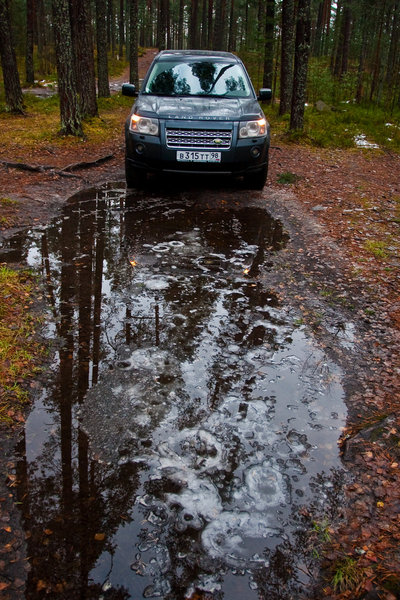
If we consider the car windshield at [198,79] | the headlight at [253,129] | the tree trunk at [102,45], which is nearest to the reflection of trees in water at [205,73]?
the car windshield at [198,79]

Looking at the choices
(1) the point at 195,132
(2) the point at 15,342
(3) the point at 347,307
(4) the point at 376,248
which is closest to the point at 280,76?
(1) the point at 195,132

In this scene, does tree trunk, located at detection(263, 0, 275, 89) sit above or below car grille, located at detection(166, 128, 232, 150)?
Result: above

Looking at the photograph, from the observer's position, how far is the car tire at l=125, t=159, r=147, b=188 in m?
7.15

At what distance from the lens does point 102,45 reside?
1711 cm

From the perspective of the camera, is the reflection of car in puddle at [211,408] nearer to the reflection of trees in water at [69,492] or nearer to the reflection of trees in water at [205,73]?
the reflection of trees in water at [69,492]

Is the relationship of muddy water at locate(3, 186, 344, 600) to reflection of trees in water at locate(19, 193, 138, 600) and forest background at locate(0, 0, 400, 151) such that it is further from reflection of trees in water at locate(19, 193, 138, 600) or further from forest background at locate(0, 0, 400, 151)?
forest background at locate(0, 0, 400, 151)

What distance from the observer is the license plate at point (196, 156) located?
256 inches

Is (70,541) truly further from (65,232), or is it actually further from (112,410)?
(65,232)

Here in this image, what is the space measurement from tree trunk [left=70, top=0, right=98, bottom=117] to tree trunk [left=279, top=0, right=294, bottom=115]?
571cm

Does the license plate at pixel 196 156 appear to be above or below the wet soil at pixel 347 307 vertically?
above

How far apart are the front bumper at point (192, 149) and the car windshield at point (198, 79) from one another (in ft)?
3.33

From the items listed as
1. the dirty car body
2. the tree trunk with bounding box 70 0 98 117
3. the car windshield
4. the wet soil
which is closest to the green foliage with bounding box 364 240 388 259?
the wet soil

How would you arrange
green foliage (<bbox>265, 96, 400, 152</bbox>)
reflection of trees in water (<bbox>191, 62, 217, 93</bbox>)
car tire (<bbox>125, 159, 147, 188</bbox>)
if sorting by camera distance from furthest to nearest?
green foliage (<bbox>265, 96, 400, 152</bbox>)
reflection of trees in water (<bbox>191, 62, 217, 93</bbox>)
car tire (<bbox>125, 159, 147, 188</bbox>)

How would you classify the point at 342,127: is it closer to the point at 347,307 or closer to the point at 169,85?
the point at 169,85
